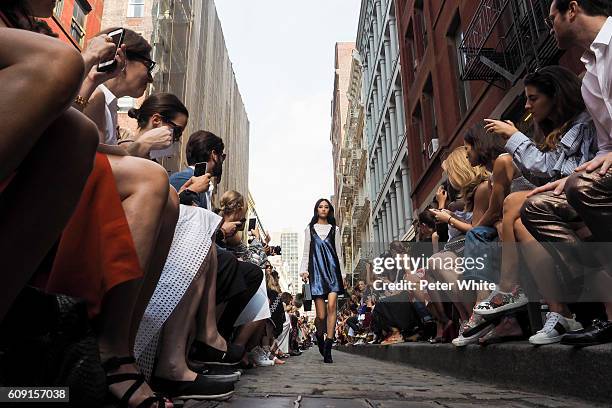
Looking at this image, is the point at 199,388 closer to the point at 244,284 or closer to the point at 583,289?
the point at 244,284

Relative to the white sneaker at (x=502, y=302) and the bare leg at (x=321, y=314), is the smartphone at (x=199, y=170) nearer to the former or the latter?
the white sneaker at (x=502, y=302)

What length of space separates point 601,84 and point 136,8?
2807cm

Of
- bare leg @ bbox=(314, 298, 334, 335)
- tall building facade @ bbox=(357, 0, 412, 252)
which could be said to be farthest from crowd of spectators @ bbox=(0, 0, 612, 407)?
tall building facade @ bbox=(357, 0, 412, 252)

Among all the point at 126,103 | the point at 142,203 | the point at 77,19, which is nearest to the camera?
the point at 142,203

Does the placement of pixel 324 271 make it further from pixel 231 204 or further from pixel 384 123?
pixel 384 123

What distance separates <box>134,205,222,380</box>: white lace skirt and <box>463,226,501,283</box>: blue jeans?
7.34 ft

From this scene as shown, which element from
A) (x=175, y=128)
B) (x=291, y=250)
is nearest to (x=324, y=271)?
(x=175, y=128)

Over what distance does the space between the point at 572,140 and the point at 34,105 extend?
282cm

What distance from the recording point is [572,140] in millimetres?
2803

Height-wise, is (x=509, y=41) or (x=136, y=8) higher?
(x=136, y=8)

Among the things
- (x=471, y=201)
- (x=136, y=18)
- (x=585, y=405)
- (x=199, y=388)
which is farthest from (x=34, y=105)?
(x=136, y=18)

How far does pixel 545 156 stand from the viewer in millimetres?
2922

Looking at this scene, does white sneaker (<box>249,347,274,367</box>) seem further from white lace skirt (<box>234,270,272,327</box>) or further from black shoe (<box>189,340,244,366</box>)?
black shoe (<box>189,340,244,366</box>)

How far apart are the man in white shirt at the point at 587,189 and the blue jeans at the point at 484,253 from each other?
114 centimetres
